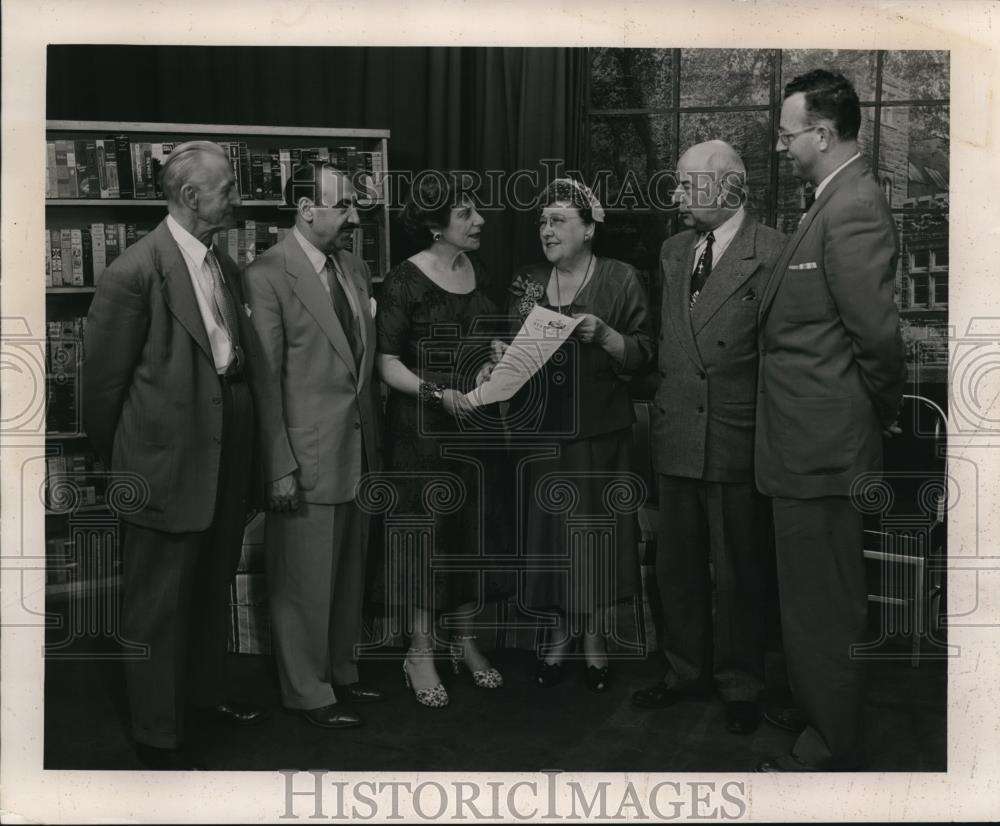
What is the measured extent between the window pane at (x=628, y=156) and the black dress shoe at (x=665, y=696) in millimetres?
1636

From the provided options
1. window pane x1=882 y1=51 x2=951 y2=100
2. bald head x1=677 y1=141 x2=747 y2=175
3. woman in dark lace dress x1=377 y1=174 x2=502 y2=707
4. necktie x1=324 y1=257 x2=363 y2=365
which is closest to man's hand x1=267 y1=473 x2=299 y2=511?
woman in dark lace dress x1=377 y1=174 x2=502 y2=707

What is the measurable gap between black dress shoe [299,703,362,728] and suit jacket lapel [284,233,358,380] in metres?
1.16

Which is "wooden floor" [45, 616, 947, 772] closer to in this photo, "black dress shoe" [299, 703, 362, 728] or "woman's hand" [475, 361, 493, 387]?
"black dress shoe" [299, 703, 362, 728]

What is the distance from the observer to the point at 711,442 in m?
3.51

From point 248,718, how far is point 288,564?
0.54 m

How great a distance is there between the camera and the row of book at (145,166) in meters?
3.61

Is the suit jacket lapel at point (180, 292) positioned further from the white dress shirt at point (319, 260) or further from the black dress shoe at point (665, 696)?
the black dress shoe at point (665, 696)

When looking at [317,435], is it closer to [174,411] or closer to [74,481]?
[174,411]

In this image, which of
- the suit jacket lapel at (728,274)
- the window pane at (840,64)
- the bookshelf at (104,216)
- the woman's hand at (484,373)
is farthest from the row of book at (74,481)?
the window pane at (840,64)

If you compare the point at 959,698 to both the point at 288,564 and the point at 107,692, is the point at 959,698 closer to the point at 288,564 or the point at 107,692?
the point at 288,564

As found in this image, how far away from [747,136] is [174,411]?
2.05 metres

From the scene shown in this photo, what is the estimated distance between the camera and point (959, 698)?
11.8 ft

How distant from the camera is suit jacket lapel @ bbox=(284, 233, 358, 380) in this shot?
3477 mm

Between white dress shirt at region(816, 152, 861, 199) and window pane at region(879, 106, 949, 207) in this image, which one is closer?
white dress shirt at region(816, 152, 861, 199)
